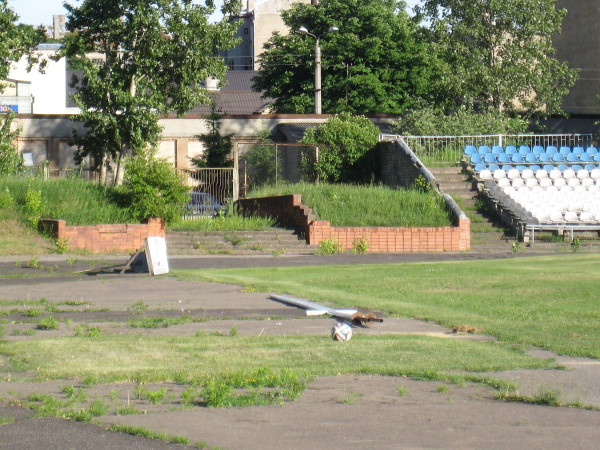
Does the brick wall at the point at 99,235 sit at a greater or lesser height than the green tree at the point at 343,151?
lesser

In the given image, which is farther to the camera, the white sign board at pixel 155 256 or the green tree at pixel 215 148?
the green tree at pixel 215 148

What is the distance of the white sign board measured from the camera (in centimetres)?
1900

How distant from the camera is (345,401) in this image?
24.6 ft

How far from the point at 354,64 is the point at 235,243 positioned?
3103cm

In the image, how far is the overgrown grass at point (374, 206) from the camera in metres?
29.1

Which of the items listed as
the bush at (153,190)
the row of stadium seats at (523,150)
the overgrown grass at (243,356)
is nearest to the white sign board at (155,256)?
the overgrown grass at (243,356)

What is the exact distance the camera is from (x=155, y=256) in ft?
62.5

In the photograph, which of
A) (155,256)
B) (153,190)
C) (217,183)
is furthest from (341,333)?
(217,183)

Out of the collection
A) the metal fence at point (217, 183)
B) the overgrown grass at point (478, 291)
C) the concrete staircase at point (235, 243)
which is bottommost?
the overgrown grass at point (478, 291)

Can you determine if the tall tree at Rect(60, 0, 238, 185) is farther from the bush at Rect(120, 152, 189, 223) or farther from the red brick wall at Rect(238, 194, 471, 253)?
the red brick wall at Rect(238, 194, 471, 253)

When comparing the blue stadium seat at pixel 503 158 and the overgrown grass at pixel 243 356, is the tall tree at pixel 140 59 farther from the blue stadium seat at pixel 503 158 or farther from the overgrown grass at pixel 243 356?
the overgrown grass at pixel 243 356

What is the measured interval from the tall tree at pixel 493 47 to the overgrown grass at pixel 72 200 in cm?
1776

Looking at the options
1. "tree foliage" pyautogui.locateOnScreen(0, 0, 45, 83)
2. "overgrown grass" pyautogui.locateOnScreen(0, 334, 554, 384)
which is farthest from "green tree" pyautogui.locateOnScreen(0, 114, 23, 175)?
"overgrown grass" pyautogui.locateOnScreen(0, 334, 554, 384)

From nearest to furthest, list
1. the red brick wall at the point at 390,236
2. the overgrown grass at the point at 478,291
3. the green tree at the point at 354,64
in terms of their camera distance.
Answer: the overgrown grass at the point at 478,291 → the red brick wall at the point at 390,236 → the green tree at the point at 354,64
